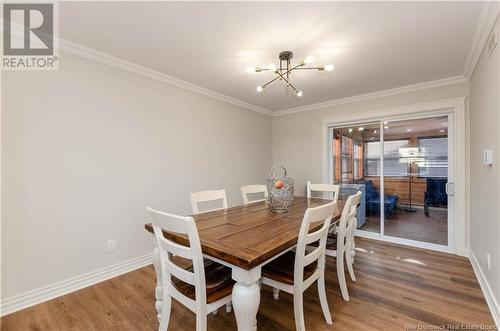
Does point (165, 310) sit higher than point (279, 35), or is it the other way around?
point (279, 35)

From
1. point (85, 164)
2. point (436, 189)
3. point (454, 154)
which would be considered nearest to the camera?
point (85, 164)

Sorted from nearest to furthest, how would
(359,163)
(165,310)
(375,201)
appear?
(165,310), (375,201), (359,163)

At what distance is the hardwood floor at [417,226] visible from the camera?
324cm

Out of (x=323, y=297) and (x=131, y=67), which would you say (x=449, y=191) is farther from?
(x=131, y=67)

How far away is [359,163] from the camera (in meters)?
3.94

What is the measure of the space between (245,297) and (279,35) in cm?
203

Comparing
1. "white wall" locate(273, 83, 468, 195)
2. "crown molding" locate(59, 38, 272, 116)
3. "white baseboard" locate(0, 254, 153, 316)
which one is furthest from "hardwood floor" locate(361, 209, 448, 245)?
"white baseboard" locate(0, 254, 153, 316)

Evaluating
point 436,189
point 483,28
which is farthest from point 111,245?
point 436,189

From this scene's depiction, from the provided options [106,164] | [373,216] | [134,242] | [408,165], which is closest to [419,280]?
[373,216]

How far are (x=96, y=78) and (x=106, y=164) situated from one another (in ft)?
2.90

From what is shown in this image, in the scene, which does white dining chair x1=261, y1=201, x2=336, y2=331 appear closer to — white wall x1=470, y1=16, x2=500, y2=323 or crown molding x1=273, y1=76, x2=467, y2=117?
white wall x1=470, y1=16, x2=500, y2=323

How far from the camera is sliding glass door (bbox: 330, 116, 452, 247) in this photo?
324cm

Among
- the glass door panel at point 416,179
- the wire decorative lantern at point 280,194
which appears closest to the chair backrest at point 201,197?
the wire decorative lantern at point 280,194

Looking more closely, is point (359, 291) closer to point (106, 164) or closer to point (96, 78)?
point (106, 164)
